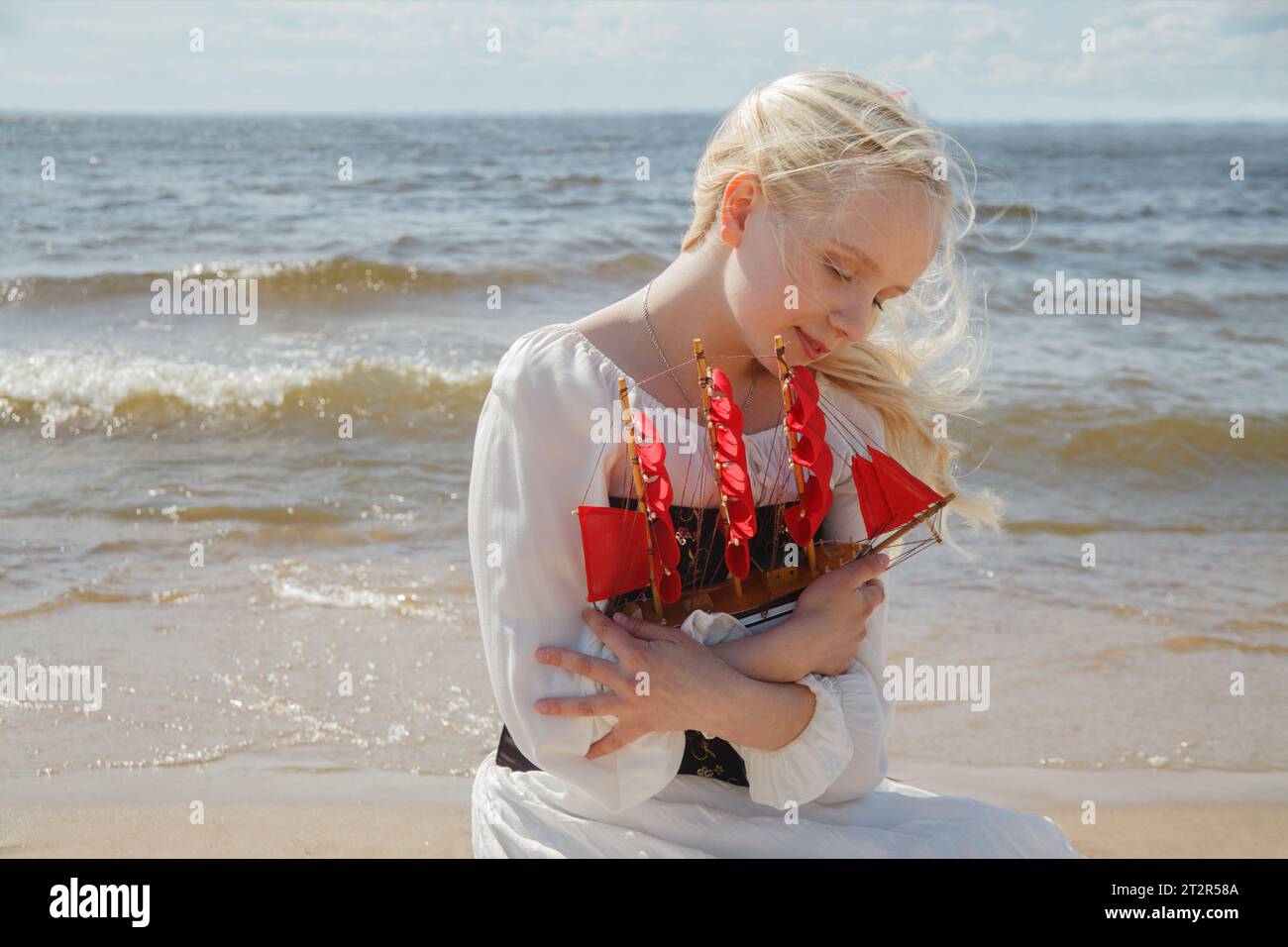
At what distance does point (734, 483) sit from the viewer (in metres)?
2.14

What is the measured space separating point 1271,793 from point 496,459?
3.26m

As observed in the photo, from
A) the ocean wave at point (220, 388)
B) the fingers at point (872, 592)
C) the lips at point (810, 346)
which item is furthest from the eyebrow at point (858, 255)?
the ocean wave at point (220, 388)

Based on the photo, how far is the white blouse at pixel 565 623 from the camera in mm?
2119

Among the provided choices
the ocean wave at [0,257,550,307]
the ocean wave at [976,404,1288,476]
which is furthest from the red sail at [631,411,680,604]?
the ocean wave at [0,257,550,307]

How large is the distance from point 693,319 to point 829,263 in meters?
0.31

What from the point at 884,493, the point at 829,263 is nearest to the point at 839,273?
the point at 829,263

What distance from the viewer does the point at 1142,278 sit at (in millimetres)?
14781

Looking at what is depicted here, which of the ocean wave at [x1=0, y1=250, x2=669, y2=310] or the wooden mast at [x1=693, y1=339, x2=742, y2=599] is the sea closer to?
the ocean wave at [x1=0, y1=250, x2=669, y2=310]

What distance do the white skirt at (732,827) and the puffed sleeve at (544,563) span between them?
0.10 metres

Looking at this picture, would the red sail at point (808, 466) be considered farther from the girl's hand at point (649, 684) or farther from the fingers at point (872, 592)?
the girl's hand at point (649, 684)

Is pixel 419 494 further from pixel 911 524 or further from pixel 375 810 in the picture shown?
pixel 911 524
